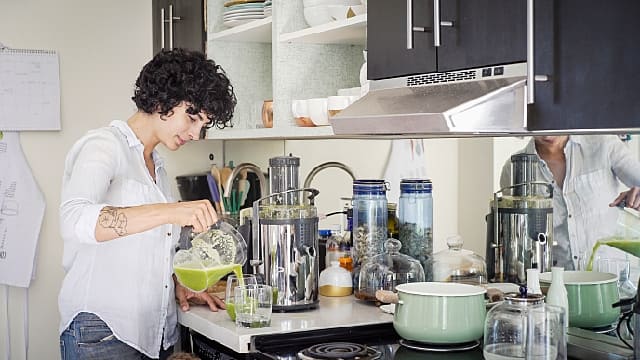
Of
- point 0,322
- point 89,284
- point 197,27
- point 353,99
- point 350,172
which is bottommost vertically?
point 0,322

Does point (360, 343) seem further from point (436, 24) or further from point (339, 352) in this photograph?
point (436, 24)

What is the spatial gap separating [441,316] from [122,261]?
103cm

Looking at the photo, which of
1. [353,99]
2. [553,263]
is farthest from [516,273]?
[353,99]

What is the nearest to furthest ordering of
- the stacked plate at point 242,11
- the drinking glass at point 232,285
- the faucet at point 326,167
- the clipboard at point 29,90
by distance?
the drinking glass at point 232,285
the stacked plate at point 242,11
the faucet at point 326,167
the clipboard at point 29,90

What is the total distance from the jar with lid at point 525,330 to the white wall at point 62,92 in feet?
7.54

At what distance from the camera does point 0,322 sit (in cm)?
388

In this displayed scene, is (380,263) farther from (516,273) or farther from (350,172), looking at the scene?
(350,172)

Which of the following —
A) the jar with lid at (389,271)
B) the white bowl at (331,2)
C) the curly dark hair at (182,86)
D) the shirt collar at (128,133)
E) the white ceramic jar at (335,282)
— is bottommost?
the white ceramic jar at (335,282)

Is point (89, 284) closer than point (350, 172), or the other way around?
point (89, 284)

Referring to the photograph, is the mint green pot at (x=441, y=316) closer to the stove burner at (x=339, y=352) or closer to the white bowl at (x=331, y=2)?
the stove burner at (x=339, y=352)

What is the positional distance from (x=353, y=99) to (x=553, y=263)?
2.45 feet

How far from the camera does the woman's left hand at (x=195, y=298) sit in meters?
3.03

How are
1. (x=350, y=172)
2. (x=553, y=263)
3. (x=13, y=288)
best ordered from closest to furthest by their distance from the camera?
1. (x=553, y=263)
2. (x=350, y=172)
3. (x=13, y=288)

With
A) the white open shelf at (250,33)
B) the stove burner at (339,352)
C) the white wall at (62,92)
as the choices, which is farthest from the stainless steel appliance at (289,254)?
the white wall at (62,92)
